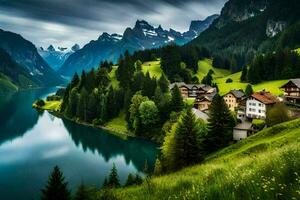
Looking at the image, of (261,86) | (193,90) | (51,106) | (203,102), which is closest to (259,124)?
(203,102)

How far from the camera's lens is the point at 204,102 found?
10488cm

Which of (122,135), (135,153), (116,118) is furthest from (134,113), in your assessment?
(135,153)

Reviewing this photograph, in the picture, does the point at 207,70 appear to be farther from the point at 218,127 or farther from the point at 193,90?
the point at 218,127

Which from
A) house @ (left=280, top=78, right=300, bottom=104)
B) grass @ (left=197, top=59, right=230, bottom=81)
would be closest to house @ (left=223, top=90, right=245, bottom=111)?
house @ (left=280, top=78, right=300, bottom=104)

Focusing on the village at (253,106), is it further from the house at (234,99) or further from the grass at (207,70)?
the grass at (207,70)

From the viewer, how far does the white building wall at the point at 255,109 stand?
81.5 m

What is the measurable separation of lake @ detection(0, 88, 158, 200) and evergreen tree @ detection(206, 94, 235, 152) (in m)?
14.8

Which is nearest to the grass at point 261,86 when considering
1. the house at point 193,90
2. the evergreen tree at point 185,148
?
the house at point 193,90

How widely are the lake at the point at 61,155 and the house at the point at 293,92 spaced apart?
41825mm

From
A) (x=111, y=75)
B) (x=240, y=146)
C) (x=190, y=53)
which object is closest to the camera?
(x=240, y=146)

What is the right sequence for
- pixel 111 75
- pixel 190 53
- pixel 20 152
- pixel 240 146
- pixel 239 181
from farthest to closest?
pixel 190 53 < pixel 111 75 < pixel 20 152 < pixel 240 146 < pixel 239 181

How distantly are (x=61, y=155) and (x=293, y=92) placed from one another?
6705 centimetres

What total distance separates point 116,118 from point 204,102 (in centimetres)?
3598

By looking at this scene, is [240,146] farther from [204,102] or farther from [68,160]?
[204,102]
